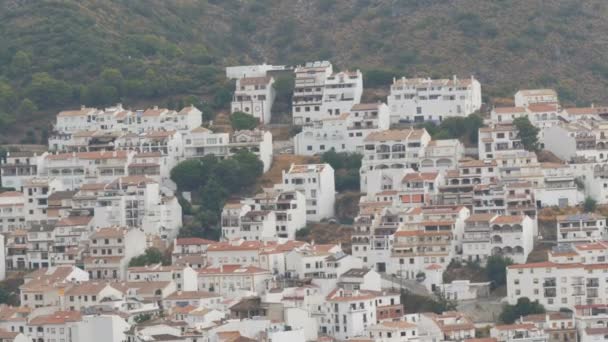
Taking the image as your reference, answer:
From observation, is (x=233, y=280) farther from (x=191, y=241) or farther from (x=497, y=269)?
(x=497, y=269)

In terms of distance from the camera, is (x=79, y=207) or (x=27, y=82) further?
(x=27, y=82)

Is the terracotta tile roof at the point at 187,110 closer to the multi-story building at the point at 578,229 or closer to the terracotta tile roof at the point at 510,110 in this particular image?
the terracotta tile roof at the point at 510,110

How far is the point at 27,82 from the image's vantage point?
119188 millimetres

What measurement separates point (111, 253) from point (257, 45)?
46.4 m

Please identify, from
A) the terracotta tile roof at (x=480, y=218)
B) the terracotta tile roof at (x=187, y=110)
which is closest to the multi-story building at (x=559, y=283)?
the terracotta tile roof at (x=480, y=218)

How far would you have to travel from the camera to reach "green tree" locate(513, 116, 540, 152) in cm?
9944

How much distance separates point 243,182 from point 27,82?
22.0 meters

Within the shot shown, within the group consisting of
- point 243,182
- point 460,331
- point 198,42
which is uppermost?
point 198,42

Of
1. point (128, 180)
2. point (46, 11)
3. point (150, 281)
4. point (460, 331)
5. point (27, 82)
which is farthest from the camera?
point (46, 11)

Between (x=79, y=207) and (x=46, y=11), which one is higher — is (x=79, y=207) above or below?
below

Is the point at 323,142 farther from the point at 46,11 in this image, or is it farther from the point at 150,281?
the point at 46,11

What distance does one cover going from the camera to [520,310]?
85.3 metres

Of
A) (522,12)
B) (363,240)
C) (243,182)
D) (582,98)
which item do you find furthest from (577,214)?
(522,12)

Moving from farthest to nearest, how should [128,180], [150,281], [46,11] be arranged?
[46,11] → [128,180] → [150,281]
